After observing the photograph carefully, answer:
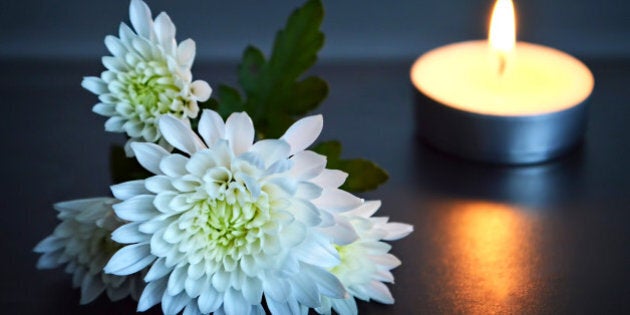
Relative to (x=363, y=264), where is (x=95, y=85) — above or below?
above

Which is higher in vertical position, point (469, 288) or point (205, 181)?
point (205, 181)

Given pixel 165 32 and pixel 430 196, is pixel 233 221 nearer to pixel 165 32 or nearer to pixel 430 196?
pixel 165 32

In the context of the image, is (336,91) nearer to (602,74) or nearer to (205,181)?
(602,74)

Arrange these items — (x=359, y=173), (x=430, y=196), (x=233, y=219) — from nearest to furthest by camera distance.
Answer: (x=233, y=219)
(x=359, y=173)
(x=430, y=196)

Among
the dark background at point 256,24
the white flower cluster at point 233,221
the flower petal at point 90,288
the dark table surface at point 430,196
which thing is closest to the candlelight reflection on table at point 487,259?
the dark table surface at point 430,196

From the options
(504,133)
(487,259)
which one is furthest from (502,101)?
(487,259)

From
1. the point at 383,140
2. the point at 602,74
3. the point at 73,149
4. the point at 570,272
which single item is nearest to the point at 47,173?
the point at 73,149
